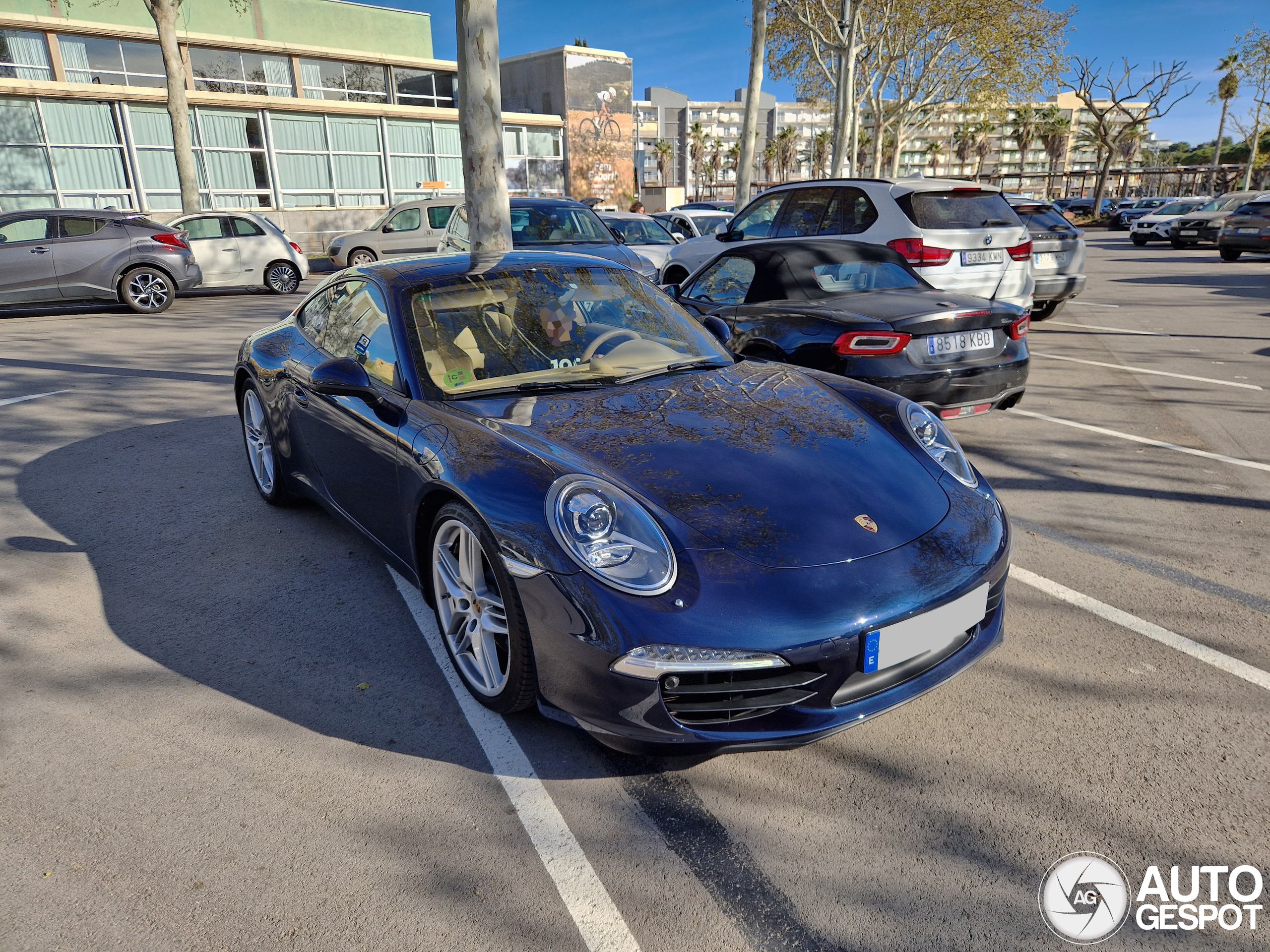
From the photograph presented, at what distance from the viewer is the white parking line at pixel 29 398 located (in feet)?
23.8

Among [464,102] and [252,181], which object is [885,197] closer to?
[464,102]

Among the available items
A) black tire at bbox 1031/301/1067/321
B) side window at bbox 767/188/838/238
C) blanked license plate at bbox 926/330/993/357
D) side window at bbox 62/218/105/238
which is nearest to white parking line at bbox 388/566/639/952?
blanked license plate at bbox 926/330/993/357

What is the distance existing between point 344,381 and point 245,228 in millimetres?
14284

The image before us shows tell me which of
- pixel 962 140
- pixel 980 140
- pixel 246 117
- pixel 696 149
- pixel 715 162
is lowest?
pixel 246 117

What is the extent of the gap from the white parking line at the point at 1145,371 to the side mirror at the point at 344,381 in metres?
7.43

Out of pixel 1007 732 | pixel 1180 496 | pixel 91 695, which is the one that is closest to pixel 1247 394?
pixel 1180 496

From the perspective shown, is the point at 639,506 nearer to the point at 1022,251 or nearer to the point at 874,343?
the point at 874,343

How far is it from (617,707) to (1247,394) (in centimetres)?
709

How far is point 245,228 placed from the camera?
609 inches

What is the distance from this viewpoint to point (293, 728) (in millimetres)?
2812

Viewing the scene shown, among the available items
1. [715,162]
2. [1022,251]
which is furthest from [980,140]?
[1022,251]

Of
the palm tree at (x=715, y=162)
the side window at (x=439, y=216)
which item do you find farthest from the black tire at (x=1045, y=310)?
the palm tree at (x=715, y=162)

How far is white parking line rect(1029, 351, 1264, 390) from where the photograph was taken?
7.38 meters

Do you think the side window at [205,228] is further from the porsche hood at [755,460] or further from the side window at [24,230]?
the porsche hood at [755,460]
